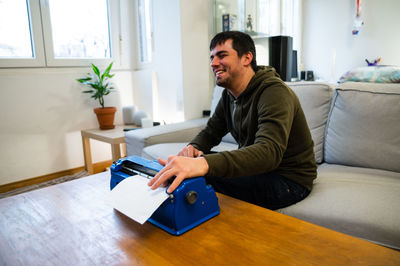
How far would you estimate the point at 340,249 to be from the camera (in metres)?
0.70

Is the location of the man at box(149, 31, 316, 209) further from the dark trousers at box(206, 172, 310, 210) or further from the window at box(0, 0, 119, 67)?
the window at box(0, 0, 119, 67)

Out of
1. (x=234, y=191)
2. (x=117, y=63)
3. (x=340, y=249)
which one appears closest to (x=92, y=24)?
(x=117, y=63)

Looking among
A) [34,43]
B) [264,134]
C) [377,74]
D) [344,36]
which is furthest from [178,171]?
[344,36]

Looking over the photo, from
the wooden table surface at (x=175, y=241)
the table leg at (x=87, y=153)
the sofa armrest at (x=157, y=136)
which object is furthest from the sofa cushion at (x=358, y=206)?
the table leg at (x=87, y=153)

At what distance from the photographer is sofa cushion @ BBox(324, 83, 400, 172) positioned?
55.6 inches

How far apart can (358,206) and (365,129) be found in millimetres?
565

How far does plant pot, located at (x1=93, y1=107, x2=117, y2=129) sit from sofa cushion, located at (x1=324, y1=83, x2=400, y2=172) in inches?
72.7

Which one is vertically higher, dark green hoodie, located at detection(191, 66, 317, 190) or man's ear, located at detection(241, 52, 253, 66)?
man's ear, located at detection(241, 52, 253, 66)

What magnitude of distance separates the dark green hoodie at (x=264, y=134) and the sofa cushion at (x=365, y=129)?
421 millimetres

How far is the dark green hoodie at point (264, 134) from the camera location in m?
0.89

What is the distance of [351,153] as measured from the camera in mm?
1514

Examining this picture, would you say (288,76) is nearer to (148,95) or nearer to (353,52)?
(148,95)

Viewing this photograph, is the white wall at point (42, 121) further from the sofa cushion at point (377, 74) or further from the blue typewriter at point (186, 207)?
the sofa cushion at point (377, 74)

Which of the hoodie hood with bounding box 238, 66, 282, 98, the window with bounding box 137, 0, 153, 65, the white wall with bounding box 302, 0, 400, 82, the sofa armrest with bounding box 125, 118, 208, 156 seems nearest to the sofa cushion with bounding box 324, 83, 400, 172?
the hoodie hood with bounding box 238, 66, 282, 98
